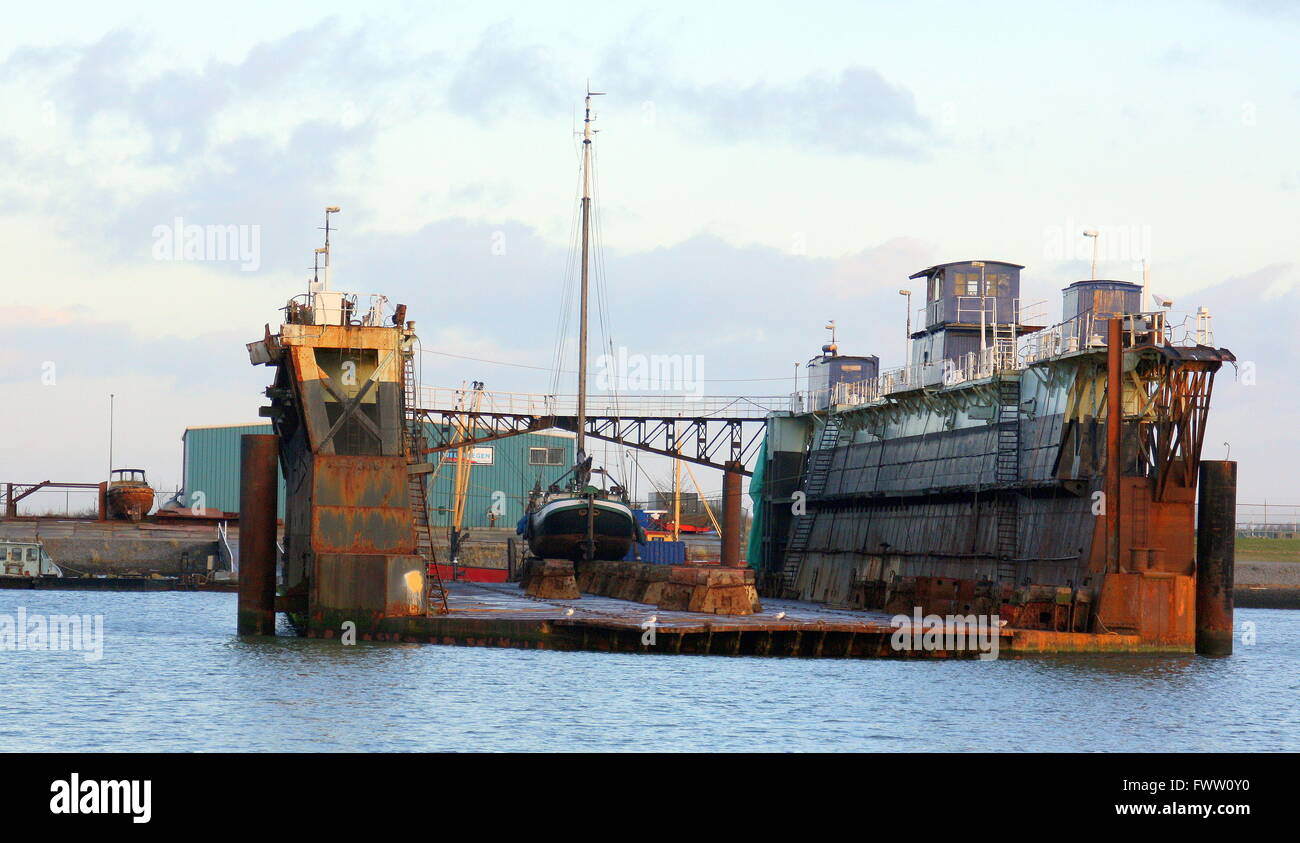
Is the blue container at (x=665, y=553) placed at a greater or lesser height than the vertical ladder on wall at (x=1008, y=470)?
Answer: lesser

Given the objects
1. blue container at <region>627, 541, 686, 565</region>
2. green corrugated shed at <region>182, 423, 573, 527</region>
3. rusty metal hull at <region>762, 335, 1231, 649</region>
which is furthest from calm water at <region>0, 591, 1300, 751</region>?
green corrugated shed at <region>182, 423, 573, 527</region>

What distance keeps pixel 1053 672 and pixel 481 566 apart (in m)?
60.5

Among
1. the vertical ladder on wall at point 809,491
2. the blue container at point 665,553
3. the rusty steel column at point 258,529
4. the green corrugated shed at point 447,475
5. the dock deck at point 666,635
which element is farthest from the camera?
the green corrugated shed at point 447,475

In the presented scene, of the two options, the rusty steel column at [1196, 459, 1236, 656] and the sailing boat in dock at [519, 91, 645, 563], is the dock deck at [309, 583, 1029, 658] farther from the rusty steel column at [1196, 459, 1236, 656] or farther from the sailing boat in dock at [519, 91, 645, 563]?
the sailing boat in dock at [519, 91, 645, 563]

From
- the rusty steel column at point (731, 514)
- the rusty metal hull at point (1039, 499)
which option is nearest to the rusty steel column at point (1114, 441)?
the rusty metal hull at point (1039, 499)

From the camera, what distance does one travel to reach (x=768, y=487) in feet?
221

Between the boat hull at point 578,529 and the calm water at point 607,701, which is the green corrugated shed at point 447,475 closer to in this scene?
the boat hull at point 578,529

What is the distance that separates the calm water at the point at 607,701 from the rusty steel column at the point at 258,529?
89cm

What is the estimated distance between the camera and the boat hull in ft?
198

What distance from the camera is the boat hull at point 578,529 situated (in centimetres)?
6028

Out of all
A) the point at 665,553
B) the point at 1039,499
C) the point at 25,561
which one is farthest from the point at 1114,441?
the point at 25,561

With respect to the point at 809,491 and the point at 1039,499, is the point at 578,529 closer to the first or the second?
the point at 809,491
